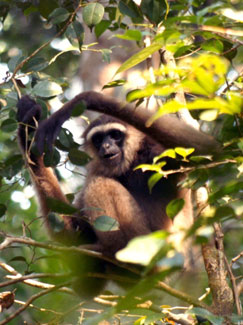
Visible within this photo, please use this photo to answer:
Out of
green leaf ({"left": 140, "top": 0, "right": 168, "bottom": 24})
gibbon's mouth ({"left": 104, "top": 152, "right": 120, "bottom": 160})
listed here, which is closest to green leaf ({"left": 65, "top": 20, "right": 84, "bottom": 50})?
green leaf ({"left": 140, "top": 0, "right": 168, "bottom": 24})

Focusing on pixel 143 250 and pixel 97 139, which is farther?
pixel 97 139

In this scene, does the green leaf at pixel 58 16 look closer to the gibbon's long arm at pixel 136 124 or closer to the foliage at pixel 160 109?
the foliage at pixel 160 109

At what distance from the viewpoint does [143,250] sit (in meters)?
1.27

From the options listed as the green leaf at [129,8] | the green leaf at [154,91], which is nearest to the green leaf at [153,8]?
the green leaf at [129,8]

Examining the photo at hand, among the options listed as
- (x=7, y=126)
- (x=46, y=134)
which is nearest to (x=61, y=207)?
(x=46, y=134)

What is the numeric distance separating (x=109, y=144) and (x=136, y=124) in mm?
1034

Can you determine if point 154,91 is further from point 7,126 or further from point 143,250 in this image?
point 7,126

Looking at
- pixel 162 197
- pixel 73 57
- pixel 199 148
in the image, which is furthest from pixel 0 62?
pixel 199 148

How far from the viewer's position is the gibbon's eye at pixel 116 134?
4.66 m

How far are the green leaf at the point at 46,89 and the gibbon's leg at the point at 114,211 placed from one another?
3.06 ft

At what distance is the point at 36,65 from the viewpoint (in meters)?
3.96

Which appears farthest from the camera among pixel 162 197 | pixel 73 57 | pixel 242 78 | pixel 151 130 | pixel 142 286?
pixel 73 57

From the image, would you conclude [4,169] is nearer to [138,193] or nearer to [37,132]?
[37,132]

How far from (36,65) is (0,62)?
196 centimetres
